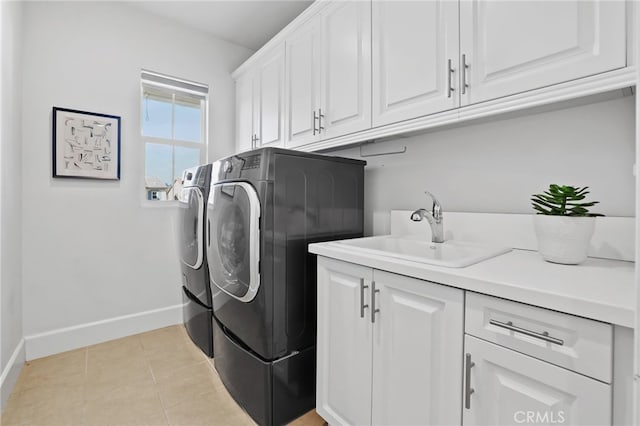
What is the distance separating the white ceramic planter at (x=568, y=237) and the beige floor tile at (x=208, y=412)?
1572 mm

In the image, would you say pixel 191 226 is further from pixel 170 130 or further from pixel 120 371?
pixel 170 130

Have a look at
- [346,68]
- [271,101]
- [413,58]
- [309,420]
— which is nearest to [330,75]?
[346,68]

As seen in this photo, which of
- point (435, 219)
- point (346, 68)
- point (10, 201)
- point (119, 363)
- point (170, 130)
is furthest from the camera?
point (170, 130)

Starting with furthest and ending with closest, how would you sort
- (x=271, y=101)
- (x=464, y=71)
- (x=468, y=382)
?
(x=271, y=101), (x=464, y=71), (x=468, y=382)

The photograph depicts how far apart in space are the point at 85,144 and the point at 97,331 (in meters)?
1.50

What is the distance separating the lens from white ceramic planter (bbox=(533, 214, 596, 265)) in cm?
101

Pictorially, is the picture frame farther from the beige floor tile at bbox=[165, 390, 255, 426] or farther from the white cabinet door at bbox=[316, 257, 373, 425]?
the white cabinet door at bbox=[316, 257, 373, 425]

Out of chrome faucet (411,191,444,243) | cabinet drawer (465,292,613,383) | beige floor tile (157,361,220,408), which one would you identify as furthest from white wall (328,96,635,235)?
beige floor tile (157,361,220,408)

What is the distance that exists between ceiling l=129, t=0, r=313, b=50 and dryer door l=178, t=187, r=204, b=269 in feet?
5.09

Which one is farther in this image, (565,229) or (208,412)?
(208,412)

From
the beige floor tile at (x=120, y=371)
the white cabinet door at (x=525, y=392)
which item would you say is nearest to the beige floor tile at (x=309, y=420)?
the white cabinet door at (x=525, y=392)

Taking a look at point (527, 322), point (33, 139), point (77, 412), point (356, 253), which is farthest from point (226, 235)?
point (33, 139)

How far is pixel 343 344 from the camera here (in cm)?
131

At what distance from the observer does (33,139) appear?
7.20 feet
